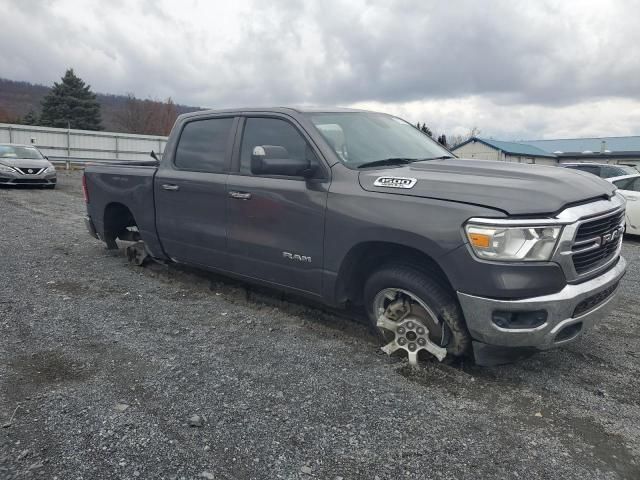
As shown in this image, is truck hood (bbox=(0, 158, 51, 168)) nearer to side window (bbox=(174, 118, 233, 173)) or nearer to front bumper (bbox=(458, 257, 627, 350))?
side window (bbox=(174, 118, 233, 173))

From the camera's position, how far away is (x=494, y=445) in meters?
2.71

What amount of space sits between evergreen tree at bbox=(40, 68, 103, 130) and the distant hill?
822 cm

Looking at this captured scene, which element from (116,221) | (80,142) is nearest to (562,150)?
(80,142)

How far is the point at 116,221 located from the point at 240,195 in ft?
9.57

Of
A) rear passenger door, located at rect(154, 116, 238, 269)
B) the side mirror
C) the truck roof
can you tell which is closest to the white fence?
rear passenger door, located at rect(154, 116, 238, 269)

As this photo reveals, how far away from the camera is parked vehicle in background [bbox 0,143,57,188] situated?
15328mm

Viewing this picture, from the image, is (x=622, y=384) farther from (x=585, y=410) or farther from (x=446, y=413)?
(x=446, y=413)

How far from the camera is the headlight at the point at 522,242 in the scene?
9.70ft

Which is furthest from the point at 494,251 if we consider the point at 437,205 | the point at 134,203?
the point at 134,203

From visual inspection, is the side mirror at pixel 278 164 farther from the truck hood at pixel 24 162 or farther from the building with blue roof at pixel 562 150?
the building with blue roof at pixel 562 150

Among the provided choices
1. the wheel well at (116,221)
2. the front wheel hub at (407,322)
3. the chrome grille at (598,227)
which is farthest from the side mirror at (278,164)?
the wheel well at (116,221)

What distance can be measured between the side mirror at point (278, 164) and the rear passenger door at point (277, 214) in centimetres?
12

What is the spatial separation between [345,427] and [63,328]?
275 centimetres

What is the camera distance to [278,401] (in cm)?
310
